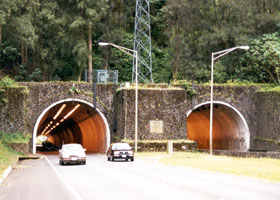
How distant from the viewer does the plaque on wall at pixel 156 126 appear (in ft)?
160

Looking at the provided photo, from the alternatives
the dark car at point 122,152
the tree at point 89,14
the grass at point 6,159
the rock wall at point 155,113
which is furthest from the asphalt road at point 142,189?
the tree at point 89,14

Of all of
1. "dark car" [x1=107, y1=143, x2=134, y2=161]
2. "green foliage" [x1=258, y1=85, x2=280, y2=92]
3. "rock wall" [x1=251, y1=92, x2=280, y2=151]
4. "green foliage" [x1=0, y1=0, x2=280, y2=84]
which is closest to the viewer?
"dark car" [x1=107, y1=143, x2=134, y2=161]

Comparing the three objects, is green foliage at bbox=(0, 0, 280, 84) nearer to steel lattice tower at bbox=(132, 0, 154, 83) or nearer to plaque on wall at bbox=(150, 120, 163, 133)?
steel lattice tower at bbox=(132, 0, 154, 83)

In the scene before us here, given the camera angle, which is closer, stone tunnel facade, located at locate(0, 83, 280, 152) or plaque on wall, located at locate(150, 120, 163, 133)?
stone tunnel facade, located at locate(0, 83, 280, 152)

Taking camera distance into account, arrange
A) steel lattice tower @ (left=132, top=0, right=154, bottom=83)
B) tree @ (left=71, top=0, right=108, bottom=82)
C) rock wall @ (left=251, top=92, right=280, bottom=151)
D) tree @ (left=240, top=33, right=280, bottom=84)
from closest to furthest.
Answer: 1. rock wall @ (left=251, top=92, right=280, bottom=151)
2. steel lattice tower @ (left=132, top=0, right=154, bottom=83)
3. tree @ (left=240, top=33, right=280, bottom=84)
4. tree @ (left=71, top=0, right=108, bottom=82)

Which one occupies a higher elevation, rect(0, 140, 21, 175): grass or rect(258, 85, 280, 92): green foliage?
rect(258, 85, 280, 92): green foliage

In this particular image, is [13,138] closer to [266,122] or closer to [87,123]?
[87,123]

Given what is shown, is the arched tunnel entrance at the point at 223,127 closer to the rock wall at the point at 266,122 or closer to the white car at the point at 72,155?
the rock wall at the point at 266,122

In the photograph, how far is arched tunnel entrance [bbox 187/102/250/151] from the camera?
177 ft

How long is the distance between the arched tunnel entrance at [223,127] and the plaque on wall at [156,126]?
178 inches

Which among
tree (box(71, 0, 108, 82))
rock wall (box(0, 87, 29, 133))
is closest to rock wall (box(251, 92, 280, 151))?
tree (box(71, 0, 108, 82))

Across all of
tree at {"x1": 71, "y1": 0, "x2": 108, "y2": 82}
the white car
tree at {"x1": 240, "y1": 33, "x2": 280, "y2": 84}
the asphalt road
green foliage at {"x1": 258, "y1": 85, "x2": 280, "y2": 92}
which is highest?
tree at {"x1": 71, "y1": 0, "x2": 108, "y2": 82}

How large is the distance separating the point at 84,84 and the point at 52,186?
33342 mm

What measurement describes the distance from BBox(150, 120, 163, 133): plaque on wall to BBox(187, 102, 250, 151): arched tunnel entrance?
453cm
